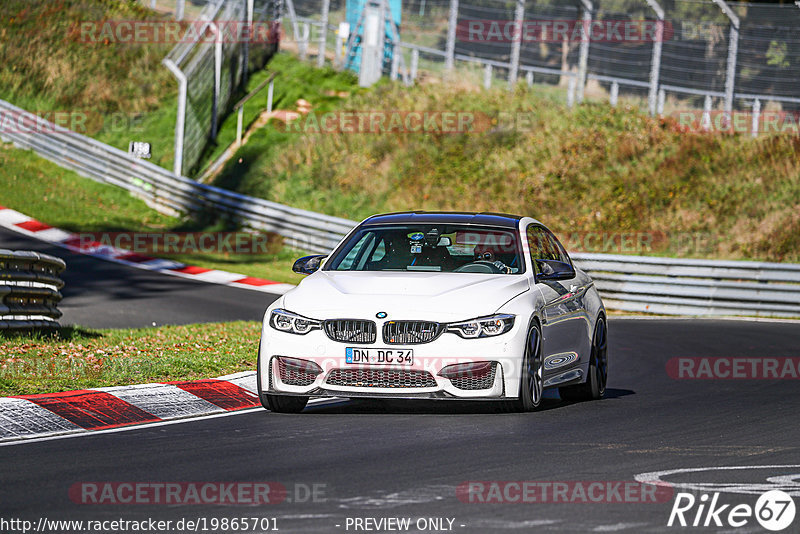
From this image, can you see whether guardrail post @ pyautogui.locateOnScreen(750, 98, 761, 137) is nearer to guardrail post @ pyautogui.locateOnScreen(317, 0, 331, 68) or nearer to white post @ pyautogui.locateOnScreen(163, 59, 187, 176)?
white post @ pyautogui.locateOnScreen(163, 59, 187, 176)

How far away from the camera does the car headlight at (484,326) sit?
9289mm

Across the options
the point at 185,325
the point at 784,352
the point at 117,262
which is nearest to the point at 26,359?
the point at 185,325

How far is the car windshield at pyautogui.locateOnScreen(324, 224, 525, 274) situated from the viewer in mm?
10383

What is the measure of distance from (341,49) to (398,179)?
8.22 meters

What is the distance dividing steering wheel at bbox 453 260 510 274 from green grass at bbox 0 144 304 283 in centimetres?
1615

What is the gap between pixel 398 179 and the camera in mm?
32625

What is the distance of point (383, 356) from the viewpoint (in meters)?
9.21

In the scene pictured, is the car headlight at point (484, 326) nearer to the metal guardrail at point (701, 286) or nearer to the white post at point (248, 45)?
the metal guardrail at point (701, 286)

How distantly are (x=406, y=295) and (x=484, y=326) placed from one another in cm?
61

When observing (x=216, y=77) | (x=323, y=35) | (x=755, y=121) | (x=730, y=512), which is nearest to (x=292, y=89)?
(x=323, y=35)

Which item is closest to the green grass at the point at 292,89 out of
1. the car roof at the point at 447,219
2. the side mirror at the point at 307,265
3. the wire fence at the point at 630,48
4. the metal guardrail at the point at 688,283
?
the wire fence at the point at 630,48
